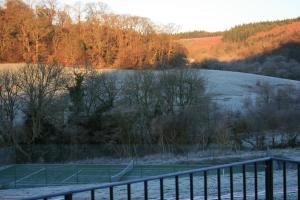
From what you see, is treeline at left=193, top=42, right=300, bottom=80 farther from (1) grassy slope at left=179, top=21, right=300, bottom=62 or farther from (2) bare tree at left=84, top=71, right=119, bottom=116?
(2) bare tree at left=84, top=71, right=119, bottom=116

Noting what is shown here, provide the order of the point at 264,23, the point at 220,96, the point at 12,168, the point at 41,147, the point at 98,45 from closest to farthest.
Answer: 1. the point at 12,168
2. the point at 41,147
3. the point at 220,96
4. the point at 98,45
5. the point at 264,23

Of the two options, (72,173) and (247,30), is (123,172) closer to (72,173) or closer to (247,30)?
(72,173)

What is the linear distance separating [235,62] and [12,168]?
242ft

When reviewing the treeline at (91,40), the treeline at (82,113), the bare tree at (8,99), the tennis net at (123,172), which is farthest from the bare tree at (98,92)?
the treeline at (91,40)

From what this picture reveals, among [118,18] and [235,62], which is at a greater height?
[118,18]

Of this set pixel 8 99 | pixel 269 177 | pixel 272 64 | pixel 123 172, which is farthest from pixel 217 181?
pixel 272 64

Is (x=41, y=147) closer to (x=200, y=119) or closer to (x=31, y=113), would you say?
(x=31, y=113)

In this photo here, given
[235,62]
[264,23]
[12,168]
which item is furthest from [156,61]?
[264,23]

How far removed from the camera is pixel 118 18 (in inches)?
3024

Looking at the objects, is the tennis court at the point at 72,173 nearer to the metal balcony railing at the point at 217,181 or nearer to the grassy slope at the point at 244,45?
the metal balcony railing at the point at 217,181

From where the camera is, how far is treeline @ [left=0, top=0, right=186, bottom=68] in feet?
241

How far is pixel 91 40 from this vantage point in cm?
Answer: 7469

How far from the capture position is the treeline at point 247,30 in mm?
117925

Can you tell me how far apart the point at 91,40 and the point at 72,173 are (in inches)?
1876
